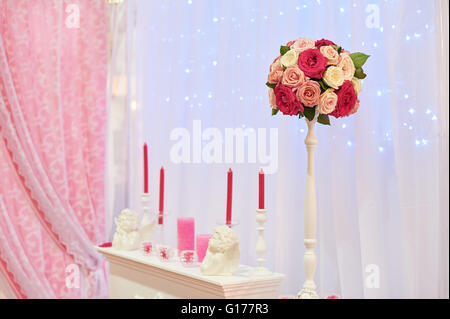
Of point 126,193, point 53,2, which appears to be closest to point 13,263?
point 126,193

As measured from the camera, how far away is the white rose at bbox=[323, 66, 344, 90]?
1.71m

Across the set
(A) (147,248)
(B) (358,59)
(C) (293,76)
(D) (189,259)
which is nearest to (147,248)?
(A) (147,248)

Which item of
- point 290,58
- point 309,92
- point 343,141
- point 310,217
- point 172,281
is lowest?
point 172,281

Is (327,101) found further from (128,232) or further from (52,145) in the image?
(52,145)

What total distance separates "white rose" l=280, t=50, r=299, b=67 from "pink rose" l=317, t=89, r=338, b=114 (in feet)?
0.43

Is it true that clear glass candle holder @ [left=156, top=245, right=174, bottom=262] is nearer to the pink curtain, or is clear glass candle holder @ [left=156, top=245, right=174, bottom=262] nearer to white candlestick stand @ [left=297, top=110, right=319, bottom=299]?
white candlestick stand @ [left=297, top=110, right=319, bottom=299]

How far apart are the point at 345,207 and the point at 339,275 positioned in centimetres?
25

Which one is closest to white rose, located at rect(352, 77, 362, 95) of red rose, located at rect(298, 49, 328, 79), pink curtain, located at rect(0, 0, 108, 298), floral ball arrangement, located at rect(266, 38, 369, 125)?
floral ball arrangement, located at rect(266, 38, 369, 125)

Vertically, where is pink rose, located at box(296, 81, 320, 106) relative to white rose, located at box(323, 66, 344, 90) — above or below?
below

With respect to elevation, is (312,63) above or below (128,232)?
above

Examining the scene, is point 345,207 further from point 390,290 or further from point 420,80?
point 420,80

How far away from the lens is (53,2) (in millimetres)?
3020

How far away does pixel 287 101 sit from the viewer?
173 cm

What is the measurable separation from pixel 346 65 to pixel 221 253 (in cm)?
68
